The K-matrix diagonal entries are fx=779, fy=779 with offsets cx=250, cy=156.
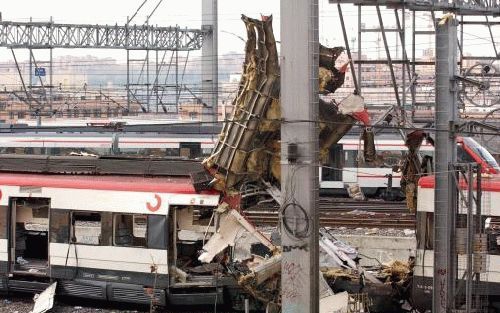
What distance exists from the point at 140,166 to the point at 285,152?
5.16 m

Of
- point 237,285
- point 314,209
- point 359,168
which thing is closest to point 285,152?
point 314,209

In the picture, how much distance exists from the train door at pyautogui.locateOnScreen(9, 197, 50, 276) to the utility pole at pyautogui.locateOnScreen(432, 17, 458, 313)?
7097mm

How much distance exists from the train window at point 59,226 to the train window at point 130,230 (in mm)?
929

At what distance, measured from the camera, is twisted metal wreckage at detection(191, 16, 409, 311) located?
433 inches

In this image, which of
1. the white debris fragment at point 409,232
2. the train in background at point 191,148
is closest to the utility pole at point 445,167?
the white debris fragment at point 409,232

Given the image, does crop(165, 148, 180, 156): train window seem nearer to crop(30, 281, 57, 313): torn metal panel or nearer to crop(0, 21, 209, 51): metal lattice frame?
crop(0, 21, 209, 51): metal lattice frame

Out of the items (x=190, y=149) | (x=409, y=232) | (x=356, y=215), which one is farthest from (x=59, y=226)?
(x=190, y=149)

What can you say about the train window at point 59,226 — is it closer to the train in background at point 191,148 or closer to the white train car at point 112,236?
the white train car at point 112,236

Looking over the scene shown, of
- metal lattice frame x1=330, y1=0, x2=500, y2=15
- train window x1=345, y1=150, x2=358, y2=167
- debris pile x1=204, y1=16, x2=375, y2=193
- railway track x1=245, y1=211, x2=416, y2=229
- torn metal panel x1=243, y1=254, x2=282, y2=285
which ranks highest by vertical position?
metal lattice frame x1=330, y1=0, x2=500, y2=15

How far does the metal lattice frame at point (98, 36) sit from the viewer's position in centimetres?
3222

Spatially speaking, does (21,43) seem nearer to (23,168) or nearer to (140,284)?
(23,168)

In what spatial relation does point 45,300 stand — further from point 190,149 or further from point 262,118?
point 190,149

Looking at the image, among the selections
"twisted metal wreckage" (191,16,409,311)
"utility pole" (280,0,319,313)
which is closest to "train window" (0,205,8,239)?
"twisted metal wreckage" (191,16,409,311)

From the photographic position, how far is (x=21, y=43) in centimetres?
3228
